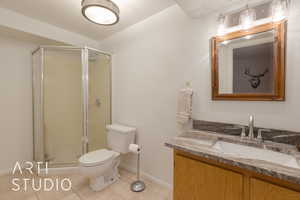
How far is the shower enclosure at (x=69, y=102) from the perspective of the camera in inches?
86.0

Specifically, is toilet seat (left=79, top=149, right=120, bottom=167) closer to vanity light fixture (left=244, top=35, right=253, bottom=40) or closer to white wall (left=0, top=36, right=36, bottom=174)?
white wall (left=0, top=36, right=36, bottom=174)

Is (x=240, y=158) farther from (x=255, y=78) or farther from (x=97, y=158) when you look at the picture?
(x=97, y=158)

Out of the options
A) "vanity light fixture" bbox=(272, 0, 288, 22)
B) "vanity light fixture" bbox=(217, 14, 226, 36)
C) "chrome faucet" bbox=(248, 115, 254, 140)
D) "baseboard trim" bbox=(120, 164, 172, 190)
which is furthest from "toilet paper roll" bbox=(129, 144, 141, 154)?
"vanity light fixture" bbox=(272, 0, 288, 22)

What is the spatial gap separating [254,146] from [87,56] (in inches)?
91.6

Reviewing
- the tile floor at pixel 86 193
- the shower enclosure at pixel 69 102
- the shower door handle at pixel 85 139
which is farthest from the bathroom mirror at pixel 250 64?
the shower door handle at pixel 85 139

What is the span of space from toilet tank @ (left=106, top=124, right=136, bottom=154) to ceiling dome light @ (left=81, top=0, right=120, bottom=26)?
1371 millimetres

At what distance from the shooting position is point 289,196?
0.73m

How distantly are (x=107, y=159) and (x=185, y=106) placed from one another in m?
1.16

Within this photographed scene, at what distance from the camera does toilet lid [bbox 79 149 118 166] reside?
1644 mm

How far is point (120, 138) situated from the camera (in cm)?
202

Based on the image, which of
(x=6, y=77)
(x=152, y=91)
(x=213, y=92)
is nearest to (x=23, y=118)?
(x=6, y=77)

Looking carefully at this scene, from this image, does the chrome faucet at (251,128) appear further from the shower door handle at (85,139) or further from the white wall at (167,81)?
the shower door handle at (85,139)

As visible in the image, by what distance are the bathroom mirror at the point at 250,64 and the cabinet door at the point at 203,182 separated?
69cm

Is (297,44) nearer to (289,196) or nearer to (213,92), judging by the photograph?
(213,92)
